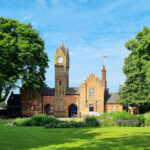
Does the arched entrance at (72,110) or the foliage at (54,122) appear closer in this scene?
the foliage at (54,122)

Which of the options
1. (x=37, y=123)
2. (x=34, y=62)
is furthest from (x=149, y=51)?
(x=37, y=123)

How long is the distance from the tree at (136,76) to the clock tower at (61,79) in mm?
11711

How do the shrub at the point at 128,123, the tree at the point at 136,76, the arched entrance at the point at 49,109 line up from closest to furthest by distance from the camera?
the shrub at the point at 128,123
the tree at the point at 136,76
the arched entrance at the point at 49,109

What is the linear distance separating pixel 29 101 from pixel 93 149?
125 ft

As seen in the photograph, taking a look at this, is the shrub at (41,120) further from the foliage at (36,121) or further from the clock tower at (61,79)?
the clock tower at (61,79)

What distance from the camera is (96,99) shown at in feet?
155

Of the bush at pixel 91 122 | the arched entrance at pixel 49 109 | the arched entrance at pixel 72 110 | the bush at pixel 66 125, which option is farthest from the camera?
the arched entrance at pixel 49 109

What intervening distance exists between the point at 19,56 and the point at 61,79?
12339mm

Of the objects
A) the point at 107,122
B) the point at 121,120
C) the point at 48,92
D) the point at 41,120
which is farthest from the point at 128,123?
the point at 48,92

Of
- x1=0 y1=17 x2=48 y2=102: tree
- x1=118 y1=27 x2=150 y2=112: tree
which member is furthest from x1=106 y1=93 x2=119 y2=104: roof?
x1=0 y1=17 x2=48 y2=102: tree

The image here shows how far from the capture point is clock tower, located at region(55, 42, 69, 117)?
48.5 meters

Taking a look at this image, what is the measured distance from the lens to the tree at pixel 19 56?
37.6m

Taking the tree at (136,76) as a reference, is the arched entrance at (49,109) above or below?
below

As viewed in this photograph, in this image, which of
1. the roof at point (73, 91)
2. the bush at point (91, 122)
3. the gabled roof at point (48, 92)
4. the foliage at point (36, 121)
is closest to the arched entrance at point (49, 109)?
the gabled roof at point (48, 92)
